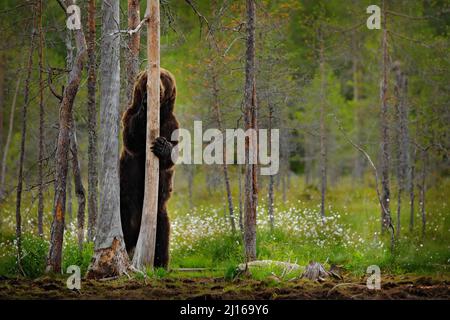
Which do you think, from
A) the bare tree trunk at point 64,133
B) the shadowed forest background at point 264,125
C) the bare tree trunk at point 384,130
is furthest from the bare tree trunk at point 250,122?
A: the bare tree trunk at point 384,130

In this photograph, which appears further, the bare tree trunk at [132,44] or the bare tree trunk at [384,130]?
the bare tree trunk at [384,130]

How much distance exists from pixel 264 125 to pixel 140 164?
7577 mm

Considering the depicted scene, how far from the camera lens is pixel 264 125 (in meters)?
17.6

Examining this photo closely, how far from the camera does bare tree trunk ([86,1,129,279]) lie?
948 centimetres

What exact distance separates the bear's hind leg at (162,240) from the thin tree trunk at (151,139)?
3.75ft

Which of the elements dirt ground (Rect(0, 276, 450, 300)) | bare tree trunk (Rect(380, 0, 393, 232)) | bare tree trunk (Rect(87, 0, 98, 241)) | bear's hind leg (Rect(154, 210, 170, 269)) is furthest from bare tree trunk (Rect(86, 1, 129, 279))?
bare tree trunk (Rect(380, 0, 393, 232))

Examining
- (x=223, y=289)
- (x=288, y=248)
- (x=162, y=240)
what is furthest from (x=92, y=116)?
(x=223, y=289)

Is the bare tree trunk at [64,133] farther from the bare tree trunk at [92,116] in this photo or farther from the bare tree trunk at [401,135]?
the bare tree trunk at [401,135]

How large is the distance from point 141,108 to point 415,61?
1438 cm

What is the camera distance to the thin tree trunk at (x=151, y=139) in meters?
9.41

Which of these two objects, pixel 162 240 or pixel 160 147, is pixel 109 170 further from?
pixel 162 240

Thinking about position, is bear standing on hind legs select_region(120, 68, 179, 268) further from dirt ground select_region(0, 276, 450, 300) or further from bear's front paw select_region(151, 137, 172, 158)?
dirt ground select_region(0, 276, 450, 300)

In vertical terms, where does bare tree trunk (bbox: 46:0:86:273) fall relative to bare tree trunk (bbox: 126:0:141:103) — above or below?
below
